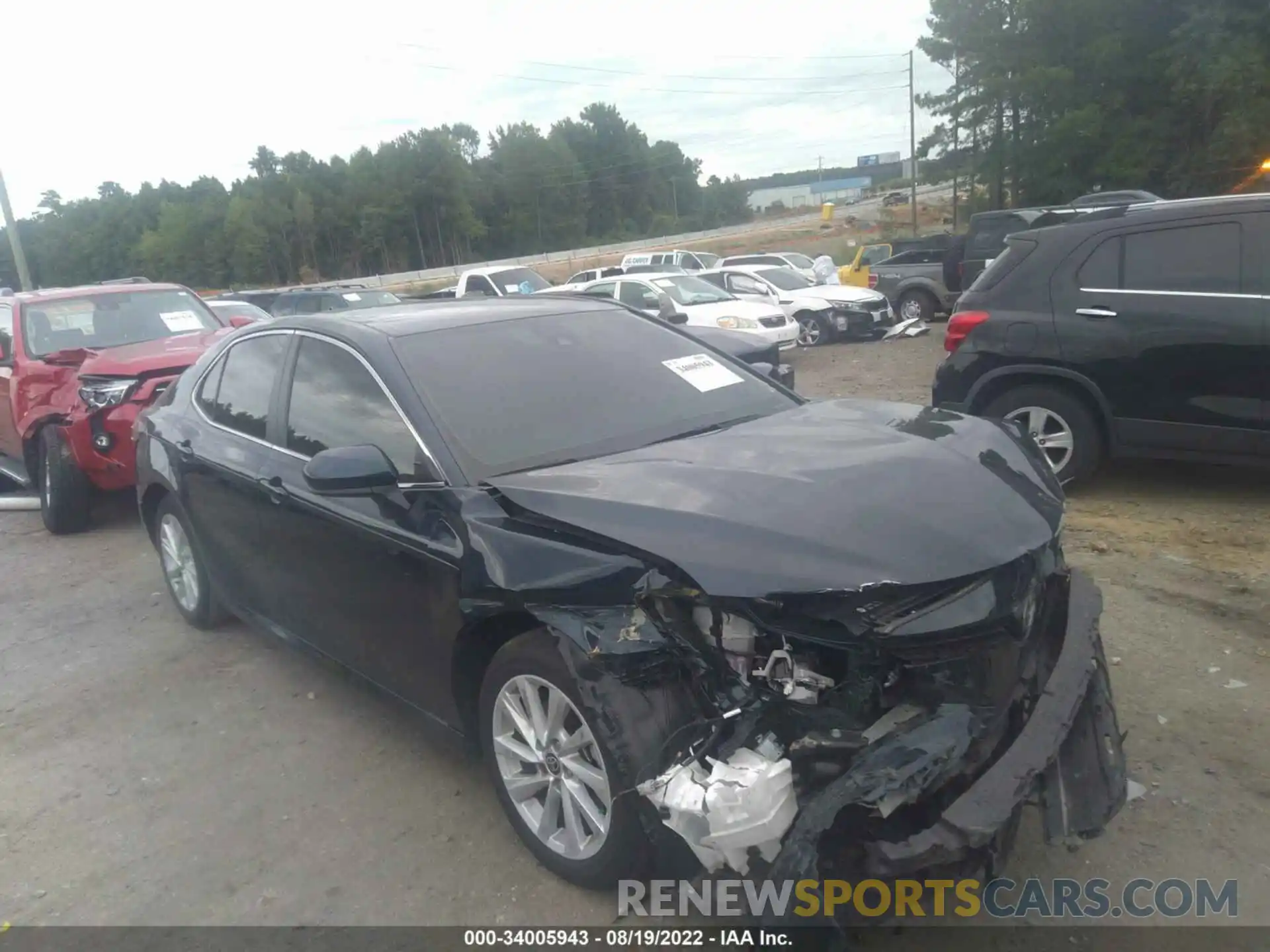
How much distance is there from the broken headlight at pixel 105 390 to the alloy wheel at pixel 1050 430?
6.34 m

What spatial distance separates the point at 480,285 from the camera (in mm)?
21078

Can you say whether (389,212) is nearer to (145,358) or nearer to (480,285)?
(480,285)

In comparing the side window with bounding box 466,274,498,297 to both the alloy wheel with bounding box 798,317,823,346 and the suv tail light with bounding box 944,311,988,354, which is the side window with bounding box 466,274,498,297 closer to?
the alloy wheel with bounding box 798,317,823,346

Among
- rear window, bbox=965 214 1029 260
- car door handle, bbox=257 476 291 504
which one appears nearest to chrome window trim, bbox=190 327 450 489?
car door handle, bbox=257 476 291 504

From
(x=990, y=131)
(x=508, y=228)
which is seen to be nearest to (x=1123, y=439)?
(x=990, y=131)

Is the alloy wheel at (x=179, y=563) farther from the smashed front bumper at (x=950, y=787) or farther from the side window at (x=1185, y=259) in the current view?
the side window at (x=1185, y=259)

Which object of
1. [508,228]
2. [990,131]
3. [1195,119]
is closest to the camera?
[1195,119]

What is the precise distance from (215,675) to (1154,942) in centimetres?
418

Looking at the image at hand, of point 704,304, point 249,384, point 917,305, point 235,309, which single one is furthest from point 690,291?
point 249,384

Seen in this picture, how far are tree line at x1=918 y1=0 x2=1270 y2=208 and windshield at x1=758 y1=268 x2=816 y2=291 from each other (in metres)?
20.3

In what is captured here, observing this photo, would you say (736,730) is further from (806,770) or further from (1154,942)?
(1154,942)

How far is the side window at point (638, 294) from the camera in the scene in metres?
15.6

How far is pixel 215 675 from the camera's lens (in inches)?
197

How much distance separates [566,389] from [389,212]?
93.9 m
